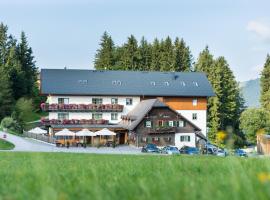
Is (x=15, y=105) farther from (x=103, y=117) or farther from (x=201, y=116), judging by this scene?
(x=201, y=116)

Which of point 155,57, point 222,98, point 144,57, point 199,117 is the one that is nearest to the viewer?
point 199,117

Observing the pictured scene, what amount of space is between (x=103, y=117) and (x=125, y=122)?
2.89 m

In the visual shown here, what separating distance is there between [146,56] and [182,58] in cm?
674

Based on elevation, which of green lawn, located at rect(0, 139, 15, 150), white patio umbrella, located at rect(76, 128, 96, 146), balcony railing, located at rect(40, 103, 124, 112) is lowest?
green lawn, located at rect(0, 139, 15, 150)

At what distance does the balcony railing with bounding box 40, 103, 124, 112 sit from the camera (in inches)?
2317

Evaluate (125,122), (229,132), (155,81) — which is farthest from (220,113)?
(229,132)

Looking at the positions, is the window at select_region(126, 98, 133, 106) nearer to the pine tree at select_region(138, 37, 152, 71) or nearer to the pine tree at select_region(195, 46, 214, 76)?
the pine tree at select_region(195, 46, 214, 76)

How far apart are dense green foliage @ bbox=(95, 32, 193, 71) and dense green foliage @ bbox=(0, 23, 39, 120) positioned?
1391cm

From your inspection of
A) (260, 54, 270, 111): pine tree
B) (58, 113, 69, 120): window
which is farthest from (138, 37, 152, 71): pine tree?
(58, 113, 69, 120): window

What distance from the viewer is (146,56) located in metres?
89.2

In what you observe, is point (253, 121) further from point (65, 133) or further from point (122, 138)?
point (65, 133)

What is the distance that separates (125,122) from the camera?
60.4 meters

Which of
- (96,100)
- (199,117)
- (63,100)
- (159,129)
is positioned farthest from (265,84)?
(63,100)

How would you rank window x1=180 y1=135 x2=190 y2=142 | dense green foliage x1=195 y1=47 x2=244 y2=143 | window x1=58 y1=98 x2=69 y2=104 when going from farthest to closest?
dense green foliage x1=195 y1=47 x2=244 y2=143 < window x1=58 y1=98 x2=69 y2=104 < window x1=180 y1=135 x2=190 y2=142
